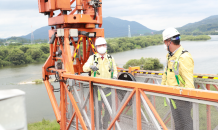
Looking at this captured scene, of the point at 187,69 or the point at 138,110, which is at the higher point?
the point at 187,69

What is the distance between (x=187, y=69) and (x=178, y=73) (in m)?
0.16

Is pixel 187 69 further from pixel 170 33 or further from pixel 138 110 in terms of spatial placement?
pixel 138 110

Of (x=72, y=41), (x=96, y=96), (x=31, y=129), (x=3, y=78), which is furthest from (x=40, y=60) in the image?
(x=96, y=96)

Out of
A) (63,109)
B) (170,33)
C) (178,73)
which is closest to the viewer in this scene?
(178,73)

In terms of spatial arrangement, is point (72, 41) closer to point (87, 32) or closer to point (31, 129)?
point (87, 32)

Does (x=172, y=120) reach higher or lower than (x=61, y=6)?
lower

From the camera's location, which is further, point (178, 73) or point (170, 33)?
point (170, 33)

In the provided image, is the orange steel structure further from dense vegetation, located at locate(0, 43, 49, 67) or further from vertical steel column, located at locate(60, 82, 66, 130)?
dense vegetation, located at locate(0, 43, 49, 67)

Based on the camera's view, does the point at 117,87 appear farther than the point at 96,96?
No

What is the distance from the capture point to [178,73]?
339 centimetres

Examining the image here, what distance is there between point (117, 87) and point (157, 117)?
902 mm

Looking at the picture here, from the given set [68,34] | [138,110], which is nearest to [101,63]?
[68,34]

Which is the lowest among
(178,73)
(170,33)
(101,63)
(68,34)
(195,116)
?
(195,116)

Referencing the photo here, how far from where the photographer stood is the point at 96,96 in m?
4.21
